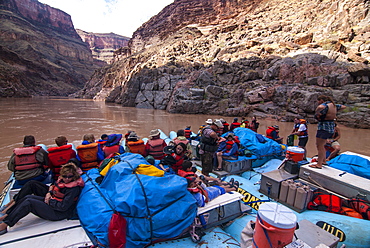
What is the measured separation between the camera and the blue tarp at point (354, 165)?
3684 millimetres

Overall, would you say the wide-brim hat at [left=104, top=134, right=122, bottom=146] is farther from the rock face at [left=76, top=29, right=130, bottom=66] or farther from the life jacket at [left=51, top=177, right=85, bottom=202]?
the rock face at [left=76, top=29, right=130, bottom=66]

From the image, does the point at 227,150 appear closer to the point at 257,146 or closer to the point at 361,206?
the point at 257,146

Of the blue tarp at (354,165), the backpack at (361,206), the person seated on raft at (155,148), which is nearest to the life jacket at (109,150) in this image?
the person seated on raft at (155,148)

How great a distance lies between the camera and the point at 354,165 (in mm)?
3855

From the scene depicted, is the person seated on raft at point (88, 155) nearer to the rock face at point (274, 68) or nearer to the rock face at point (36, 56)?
the rock face at point (274, 68)

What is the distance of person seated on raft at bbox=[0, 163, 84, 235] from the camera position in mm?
2384

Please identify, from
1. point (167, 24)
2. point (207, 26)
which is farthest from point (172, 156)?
point (167, 24)

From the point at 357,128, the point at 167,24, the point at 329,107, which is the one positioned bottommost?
the point at 357,128

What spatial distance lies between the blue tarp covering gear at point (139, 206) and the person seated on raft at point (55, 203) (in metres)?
0.17

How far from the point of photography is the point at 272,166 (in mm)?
5148

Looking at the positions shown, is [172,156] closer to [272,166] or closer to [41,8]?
[272,166]

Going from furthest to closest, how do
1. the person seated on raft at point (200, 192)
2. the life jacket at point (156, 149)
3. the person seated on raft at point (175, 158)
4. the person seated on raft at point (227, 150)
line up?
1. the person seated on raft at point (227, 150)
2. the life jacket at point (156, 149)
3. the person seated on raft at point (175, 158)
4. the person seated on raft at point (200, 192)

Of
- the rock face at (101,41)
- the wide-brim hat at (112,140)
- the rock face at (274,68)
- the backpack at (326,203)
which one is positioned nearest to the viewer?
the backpack at (326,203)

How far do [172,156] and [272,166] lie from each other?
10.6 ft
